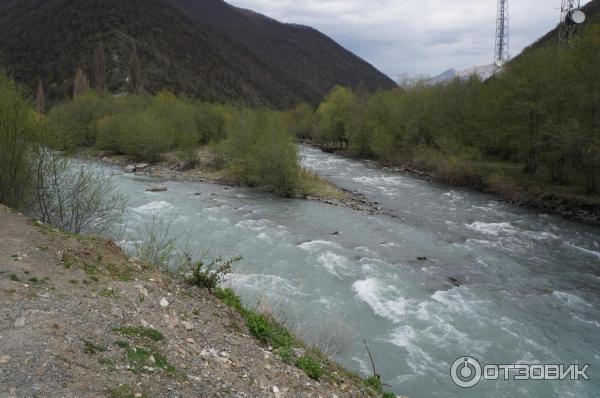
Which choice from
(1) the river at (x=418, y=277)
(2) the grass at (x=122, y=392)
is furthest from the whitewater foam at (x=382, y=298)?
(2) the grass at (x=122, y=392)

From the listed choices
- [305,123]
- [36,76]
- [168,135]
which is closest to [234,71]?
[36,76]

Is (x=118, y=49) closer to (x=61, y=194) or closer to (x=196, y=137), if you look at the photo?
(x=196, y=137)

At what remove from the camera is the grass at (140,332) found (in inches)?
272

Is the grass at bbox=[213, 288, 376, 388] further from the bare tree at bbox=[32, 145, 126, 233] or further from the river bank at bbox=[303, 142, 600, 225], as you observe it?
the river bank at bbox=[303, 142, 600, 225]

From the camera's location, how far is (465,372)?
10.9 m

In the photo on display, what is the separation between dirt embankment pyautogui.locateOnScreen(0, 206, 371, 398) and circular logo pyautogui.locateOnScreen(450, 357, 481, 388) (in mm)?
3639

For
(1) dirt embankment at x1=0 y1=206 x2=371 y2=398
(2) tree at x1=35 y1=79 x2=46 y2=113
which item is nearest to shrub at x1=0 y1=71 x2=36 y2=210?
(2) tree at x1=35 y1=79 x2=46 y2=113

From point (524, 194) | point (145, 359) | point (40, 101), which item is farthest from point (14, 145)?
point (524, 194)

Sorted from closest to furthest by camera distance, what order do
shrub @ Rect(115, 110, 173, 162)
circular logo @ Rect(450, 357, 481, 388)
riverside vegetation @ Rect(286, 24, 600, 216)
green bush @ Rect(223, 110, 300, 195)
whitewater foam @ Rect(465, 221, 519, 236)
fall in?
circular logo @ Rect(450, 357, 481, 388), whitewater foam @ Rect(465, 221, 519, 236), riverside vegetation @ Rect(286, 24, 600, 216), green bush @ Rect(223, 110, 300, 195), shrub @ Rect(115, 110, 173, 162)

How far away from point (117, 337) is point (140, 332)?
42cm

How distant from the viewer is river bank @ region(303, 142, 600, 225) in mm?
27812

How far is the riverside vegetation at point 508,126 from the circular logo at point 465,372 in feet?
69.2

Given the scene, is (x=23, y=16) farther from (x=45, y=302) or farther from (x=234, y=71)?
(x=45, y=302)

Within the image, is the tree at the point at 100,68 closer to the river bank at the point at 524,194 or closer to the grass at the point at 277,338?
the river bank at the point at 524,194
